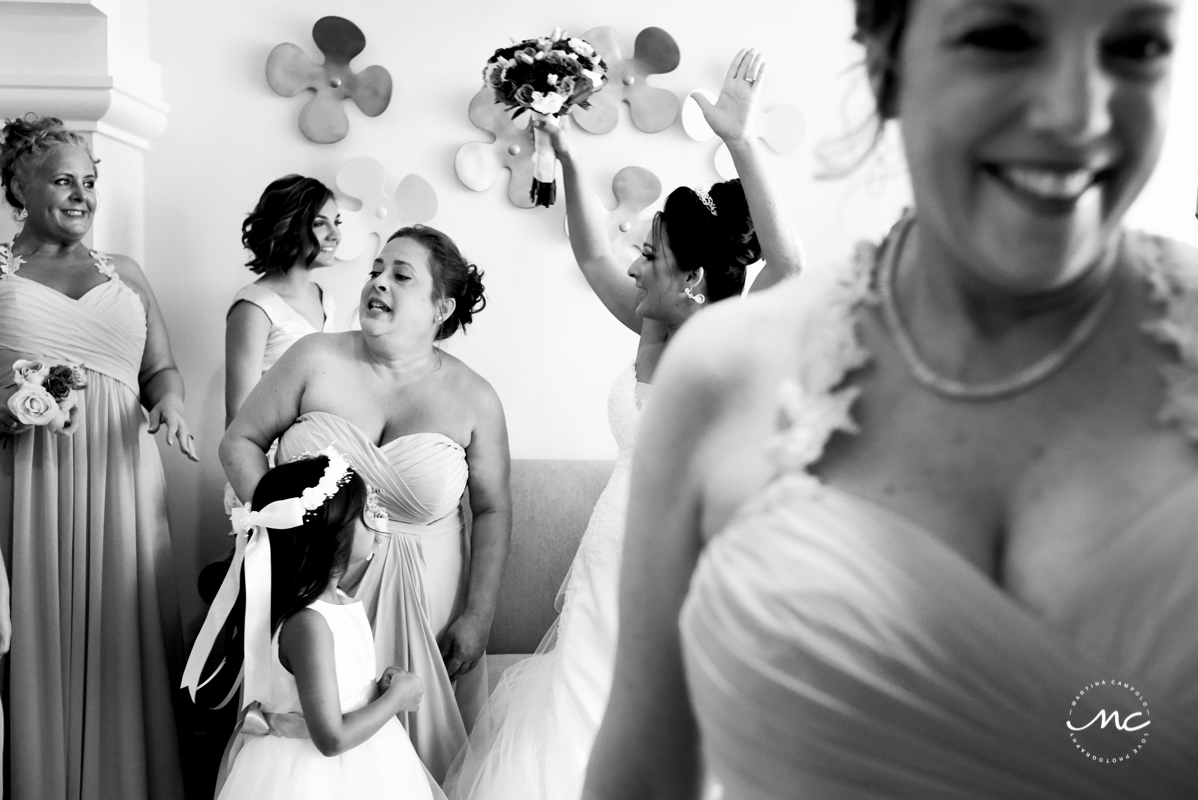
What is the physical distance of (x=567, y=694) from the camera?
236 cm

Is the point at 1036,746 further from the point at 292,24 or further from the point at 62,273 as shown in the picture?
the point at 292,24

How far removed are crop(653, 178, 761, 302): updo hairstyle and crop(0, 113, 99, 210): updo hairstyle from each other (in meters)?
1.71

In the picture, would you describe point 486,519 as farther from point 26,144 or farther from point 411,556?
point 26,144

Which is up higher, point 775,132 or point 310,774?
point 775,132

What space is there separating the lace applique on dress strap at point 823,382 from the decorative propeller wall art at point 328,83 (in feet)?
11.1

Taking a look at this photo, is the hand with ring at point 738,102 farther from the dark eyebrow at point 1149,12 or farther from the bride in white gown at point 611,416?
the dark eyebrow at point 1149,12

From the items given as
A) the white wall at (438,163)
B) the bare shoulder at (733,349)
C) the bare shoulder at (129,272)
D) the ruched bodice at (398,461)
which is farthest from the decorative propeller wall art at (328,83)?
the bare shoulder at (733,349)

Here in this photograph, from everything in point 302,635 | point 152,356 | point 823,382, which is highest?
point 823,382

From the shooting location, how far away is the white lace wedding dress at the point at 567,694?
2307mm

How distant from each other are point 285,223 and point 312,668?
5.77 feet

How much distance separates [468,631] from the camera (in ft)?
9.29

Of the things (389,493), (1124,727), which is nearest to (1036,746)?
(1124,727)

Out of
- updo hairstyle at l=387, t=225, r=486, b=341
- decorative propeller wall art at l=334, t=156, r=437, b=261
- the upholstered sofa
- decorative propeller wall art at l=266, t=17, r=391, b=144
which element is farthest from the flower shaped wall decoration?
the upholstered sofa

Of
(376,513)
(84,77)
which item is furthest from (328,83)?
(376,513)
